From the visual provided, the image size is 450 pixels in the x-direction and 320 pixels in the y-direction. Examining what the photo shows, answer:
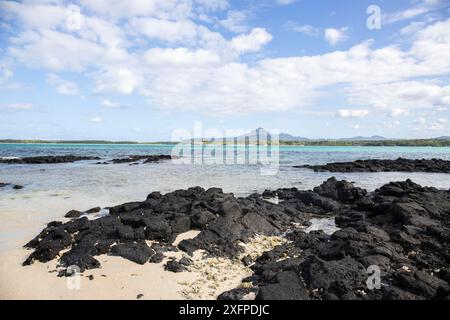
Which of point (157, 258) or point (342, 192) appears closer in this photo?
point (157, 258)

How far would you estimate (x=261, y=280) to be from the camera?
Answer: 8.54 metres

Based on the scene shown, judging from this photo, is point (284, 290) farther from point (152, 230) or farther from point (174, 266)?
point (152, 230)

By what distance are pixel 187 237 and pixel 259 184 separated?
1629 cm

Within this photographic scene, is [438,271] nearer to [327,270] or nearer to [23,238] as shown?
[327,270]

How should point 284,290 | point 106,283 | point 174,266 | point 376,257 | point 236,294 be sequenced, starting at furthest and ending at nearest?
point 376,257
point 174,266
point 106,283
point 236,294
point 284,290

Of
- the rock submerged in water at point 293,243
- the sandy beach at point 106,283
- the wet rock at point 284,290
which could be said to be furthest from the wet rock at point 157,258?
the wet rock at point 284,290

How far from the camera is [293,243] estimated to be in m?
11.6

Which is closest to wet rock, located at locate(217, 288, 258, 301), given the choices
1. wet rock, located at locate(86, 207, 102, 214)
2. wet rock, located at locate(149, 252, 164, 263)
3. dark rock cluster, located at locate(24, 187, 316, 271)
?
dark rock cluster, located at locate(24, 187, 316, 271)

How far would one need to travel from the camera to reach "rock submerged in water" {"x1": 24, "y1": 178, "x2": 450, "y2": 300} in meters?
7.81

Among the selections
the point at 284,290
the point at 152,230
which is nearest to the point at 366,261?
the point at 284,290

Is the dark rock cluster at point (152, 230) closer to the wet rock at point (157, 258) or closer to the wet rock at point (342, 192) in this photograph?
the wet rock at point (157, 258)

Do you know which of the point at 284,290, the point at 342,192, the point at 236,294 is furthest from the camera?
the point at 342,192

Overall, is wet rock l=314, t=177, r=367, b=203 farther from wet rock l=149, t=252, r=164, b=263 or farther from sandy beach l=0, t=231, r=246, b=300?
wet rock l=149, t=252, r=164, b=263
